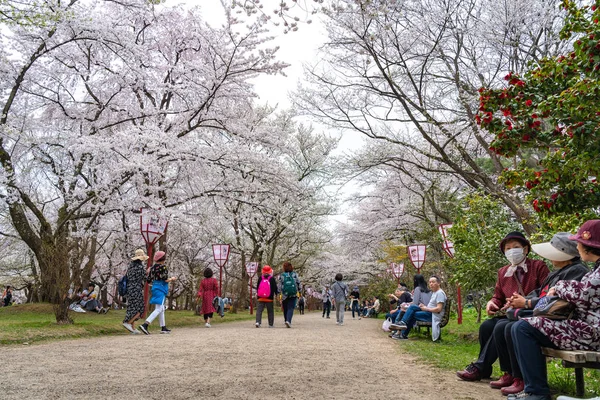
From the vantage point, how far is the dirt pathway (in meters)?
3.93

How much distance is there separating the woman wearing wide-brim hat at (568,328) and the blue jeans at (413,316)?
21.2 ft

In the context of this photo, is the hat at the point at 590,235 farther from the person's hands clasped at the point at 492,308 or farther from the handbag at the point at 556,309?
the person's hands clasped at the point at 492,308

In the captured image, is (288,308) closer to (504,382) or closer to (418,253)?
A: (418,253)

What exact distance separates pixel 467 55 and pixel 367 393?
8817 mm

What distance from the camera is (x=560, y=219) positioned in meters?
6.39

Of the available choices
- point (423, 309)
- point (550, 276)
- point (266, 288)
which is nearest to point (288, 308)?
point (266, 288)

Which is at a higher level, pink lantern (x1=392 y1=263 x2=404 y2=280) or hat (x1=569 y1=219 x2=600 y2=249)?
pink lantern (x1=392 y1=263 x2=404 y2=280)

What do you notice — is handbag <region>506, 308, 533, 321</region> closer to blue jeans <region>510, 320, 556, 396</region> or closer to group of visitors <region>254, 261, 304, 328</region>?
blue jeans <region>510, 320, 556, 396</region>

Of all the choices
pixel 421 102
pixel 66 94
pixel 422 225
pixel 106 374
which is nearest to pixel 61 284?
pixel 106 374

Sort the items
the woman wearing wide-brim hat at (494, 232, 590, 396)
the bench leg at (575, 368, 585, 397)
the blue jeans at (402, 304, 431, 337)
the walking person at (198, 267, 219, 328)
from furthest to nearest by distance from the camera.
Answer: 1. the walking person at (198, 267, 219, 328)
2. the blue jeans at (402, 304, 431, 337)
3. the woman wearing wide-brim hat at (494, 232, 590, 396)
4. the bench leg at (575, 368, 585, 397)

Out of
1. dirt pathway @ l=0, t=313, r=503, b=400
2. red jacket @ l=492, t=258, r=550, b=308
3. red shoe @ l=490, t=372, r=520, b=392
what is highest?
red jacket @ l=492, t=258, r=550, b=308

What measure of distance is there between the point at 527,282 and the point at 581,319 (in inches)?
52.7

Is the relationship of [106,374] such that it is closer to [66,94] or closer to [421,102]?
[421,102]

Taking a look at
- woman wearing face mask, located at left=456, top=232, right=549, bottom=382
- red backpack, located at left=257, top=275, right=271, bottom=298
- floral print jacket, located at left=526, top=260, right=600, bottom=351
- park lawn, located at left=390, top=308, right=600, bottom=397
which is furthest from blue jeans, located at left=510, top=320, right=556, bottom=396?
red backpack, located at left=257, top=275, right=271, bottom=298
